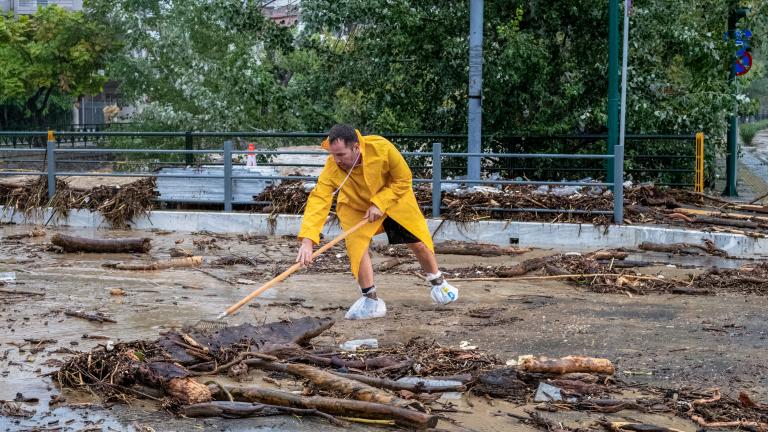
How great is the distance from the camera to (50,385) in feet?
20.5

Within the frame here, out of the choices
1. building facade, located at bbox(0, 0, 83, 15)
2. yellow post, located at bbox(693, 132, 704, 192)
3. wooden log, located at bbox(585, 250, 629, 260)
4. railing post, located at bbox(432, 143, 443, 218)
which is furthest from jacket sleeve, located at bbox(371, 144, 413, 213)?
building facade, located at bbox(0, 0, 83, 15)

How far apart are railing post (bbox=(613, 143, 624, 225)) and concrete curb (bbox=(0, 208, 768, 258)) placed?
0.72 feet

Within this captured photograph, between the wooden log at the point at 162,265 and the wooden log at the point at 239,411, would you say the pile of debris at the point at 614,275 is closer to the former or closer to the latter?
the wooden log at the point at 162,265

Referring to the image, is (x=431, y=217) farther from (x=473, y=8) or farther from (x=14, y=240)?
(x=14, y=240)

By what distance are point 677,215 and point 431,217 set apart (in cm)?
339

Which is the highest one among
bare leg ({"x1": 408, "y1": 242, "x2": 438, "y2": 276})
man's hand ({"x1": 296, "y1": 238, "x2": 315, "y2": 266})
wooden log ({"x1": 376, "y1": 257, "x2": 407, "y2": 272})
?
man's hand ({"x1": 296, "y1": 238, "x2": 315, "y2": 266})

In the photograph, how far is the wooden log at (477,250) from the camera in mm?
12727

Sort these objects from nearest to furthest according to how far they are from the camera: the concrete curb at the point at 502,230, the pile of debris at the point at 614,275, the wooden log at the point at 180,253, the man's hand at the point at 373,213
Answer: the man's hand at the point at 373,213 → the pile of debris at the point at 614,275 → the wooden log at the point at 180,253 → the concrete curb at the point at 502,230

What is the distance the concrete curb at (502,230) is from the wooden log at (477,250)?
24.4 inches

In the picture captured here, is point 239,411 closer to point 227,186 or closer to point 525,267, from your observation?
point 525,267

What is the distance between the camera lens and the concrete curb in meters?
12.9

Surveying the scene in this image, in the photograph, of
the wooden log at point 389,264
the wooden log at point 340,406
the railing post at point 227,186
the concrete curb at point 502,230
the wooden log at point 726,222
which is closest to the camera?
the wooden log at point 340,406

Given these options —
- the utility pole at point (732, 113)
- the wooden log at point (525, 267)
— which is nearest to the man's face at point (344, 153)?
the wooden log at point (525, 267)

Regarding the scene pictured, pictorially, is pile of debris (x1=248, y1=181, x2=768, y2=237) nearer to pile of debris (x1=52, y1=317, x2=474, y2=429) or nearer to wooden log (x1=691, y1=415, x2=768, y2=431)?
pile of debris (x1=52, y1=317, x2=474, y2=429)
